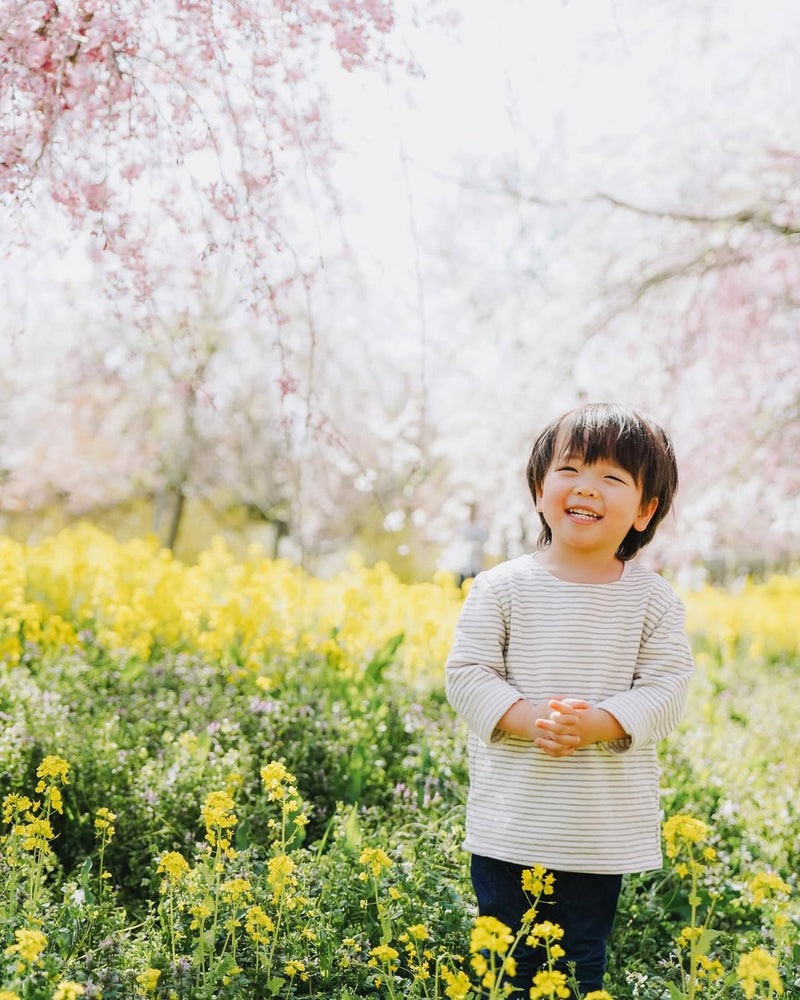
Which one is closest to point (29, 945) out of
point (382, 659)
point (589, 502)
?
point (589, 502)

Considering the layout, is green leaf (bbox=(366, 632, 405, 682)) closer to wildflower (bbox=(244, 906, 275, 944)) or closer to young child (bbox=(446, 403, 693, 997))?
young child (bbox=(446, 403, 693, 997))

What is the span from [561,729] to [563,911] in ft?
1.45

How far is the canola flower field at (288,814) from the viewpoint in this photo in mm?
1952

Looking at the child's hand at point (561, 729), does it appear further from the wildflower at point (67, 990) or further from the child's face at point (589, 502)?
the wildflower at point (67, 990)

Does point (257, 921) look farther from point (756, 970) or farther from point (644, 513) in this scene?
point (644, 513)

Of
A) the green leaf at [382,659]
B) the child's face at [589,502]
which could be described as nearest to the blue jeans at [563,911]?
the child's face at [589,502]

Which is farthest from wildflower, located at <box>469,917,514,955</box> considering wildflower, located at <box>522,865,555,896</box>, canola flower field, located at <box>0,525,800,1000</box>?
wildflower, located at <box>522,865,555,896</box>

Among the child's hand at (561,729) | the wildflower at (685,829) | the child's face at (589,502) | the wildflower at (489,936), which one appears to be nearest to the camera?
the wildflower at (489,936)

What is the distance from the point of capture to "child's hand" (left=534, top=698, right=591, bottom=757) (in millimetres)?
1849

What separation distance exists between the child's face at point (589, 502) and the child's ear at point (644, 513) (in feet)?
0.21

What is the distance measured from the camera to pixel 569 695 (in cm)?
201

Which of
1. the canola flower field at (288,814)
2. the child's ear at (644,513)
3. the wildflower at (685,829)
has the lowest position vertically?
the canola flower field at (288,814)

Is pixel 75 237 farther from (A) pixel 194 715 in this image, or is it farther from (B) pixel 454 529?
(B) pixel 454 529

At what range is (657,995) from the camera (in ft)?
7.29
